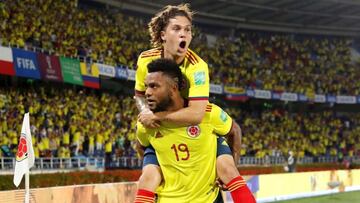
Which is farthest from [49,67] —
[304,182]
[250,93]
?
[250,93]

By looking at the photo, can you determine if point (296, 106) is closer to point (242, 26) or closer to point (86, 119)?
point (242, 26)

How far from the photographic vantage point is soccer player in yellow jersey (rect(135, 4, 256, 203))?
491 centimetres

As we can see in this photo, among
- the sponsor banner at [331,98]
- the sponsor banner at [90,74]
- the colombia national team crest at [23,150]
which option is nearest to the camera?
the colombia national team crest at [23,150]

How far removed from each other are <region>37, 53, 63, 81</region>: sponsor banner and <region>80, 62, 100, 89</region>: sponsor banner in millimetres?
1662

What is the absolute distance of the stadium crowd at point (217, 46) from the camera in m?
25.2

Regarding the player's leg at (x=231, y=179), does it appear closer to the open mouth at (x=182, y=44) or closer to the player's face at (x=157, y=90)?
the player's face at (x=157, y=90)

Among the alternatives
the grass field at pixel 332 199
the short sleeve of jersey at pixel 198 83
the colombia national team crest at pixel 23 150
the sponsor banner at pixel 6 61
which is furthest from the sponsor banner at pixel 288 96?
the short sleeve of jersey at pixel 198 83

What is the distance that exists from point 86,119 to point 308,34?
30.8 m

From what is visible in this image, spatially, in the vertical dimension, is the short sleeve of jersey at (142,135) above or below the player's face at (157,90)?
below

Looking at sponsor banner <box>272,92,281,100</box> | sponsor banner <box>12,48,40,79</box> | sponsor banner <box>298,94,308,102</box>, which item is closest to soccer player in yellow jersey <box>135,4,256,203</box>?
sponsor banner <box>12,48,40,79</box>

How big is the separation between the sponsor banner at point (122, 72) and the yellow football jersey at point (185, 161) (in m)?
24.8

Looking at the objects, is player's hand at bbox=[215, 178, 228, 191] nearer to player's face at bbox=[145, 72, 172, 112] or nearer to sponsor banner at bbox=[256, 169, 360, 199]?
player's face at bbox=[145, 72, 172, 112]

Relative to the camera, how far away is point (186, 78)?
515 cm

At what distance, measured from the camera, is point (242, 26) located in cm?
4647
